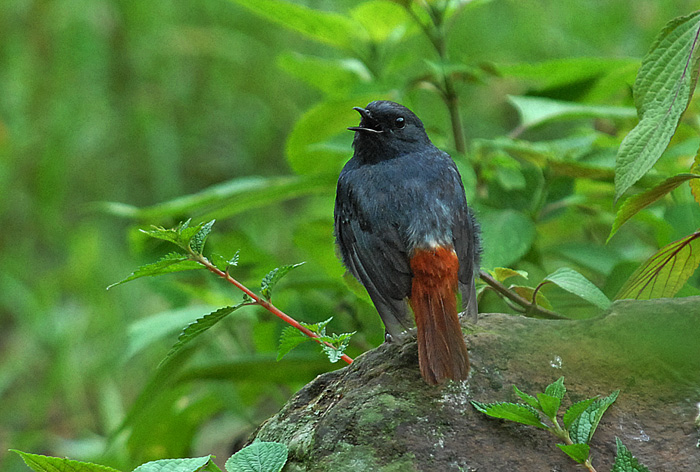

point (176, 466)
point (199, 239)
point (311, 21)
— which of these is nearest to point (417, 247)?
point (199, 239)

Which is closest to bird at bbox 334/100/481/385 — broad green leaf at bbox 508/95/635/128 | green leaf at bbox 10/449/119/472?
broad green leaf at bbox 508/95/635/128

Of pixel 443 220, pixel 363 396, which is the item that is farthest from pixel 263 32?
pixel 363 396

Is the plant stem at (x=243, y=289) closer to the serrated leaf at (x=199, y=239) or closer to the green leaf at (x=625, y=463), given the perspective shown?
the serrated leaf at (x=199, y=239)

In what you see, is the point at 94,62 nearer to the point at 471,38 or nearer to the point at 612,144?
the point at 471,38

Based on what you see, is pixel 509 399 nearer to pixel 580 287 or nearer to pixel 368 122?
pixel 580 287

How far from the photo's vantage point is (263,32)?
5.70 metres

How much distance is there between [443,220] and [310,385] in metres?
0.57

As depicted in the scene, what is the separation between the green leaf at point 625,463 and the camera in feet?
4.33

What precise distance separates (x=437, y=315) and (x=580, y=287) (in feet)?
1.10

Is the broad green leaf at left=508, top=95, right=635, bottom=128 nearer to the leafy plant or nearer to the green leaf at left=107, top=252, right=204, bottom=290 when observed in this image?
the leafy plant

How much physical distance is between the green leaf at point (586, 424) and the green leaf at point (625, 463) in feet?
0.18

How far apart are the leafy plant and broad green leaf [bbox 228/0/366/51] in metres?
1.94

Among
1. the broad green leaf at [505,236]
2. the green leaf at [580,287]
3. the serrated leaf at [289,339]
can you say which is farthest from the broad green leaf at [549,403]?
the broad green leaf at [505,236]

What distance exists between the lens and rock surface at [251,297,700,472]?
1.45m
